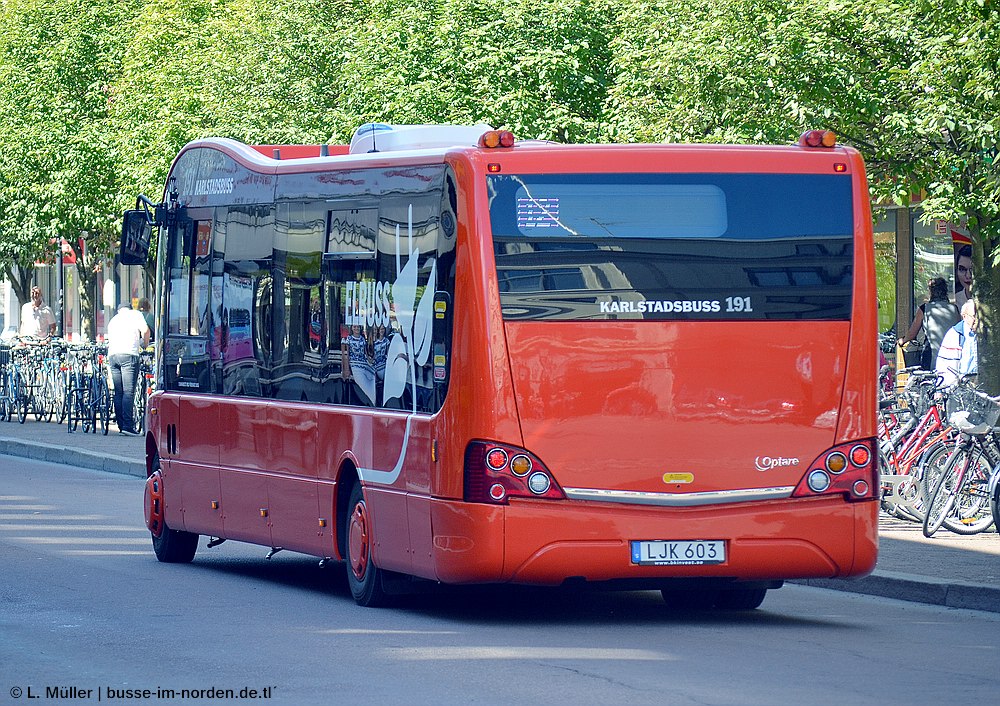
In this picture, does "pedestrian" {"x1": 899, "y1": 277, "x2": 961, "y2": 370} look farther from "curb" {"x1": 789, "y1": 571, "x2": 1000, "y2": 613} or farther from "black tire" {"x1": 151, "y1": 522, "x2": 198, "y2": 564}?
"black tire" {"x1": 151, "y1": 522, "x2": 198, "y2": 564}

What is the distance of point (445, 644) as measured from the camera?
33.9ft

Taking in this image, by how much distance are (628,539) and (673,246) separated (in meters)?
1.49

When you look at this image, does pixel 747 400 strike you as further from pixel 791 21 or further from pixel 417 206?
pixel 791 21

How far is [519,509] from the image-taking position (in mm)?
10750

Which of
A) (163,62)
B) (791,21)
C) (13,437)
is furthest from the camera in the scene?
(163,62)

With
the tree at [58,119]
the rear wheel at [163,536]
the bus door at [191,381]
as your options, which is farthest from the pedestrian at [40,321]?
the bus door at [191,381]

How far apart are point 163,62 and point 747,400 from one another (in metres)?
28.8

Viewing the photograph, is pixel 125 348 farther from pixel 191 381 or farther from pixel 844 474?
pixel 844 474

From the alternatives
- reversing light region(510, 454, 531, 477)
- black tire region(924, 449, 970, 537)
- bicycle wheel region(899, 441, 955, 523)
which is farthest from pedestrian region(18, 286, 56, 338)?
reversing light region(510, 454, 531, 477)

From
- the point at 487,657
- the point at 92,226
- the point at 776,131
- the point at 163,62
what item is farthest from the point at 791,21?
the point at 92,226

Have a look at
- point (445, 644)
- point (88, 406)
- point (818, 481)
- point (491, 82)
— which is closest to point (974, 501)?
point (818, 481)

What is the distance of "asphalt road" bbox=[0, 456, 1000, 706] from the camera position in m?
8.82

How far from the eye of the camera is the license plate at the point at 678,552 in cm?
1084

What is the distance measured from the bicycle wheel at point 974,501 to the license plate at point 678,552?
479 centimetres
